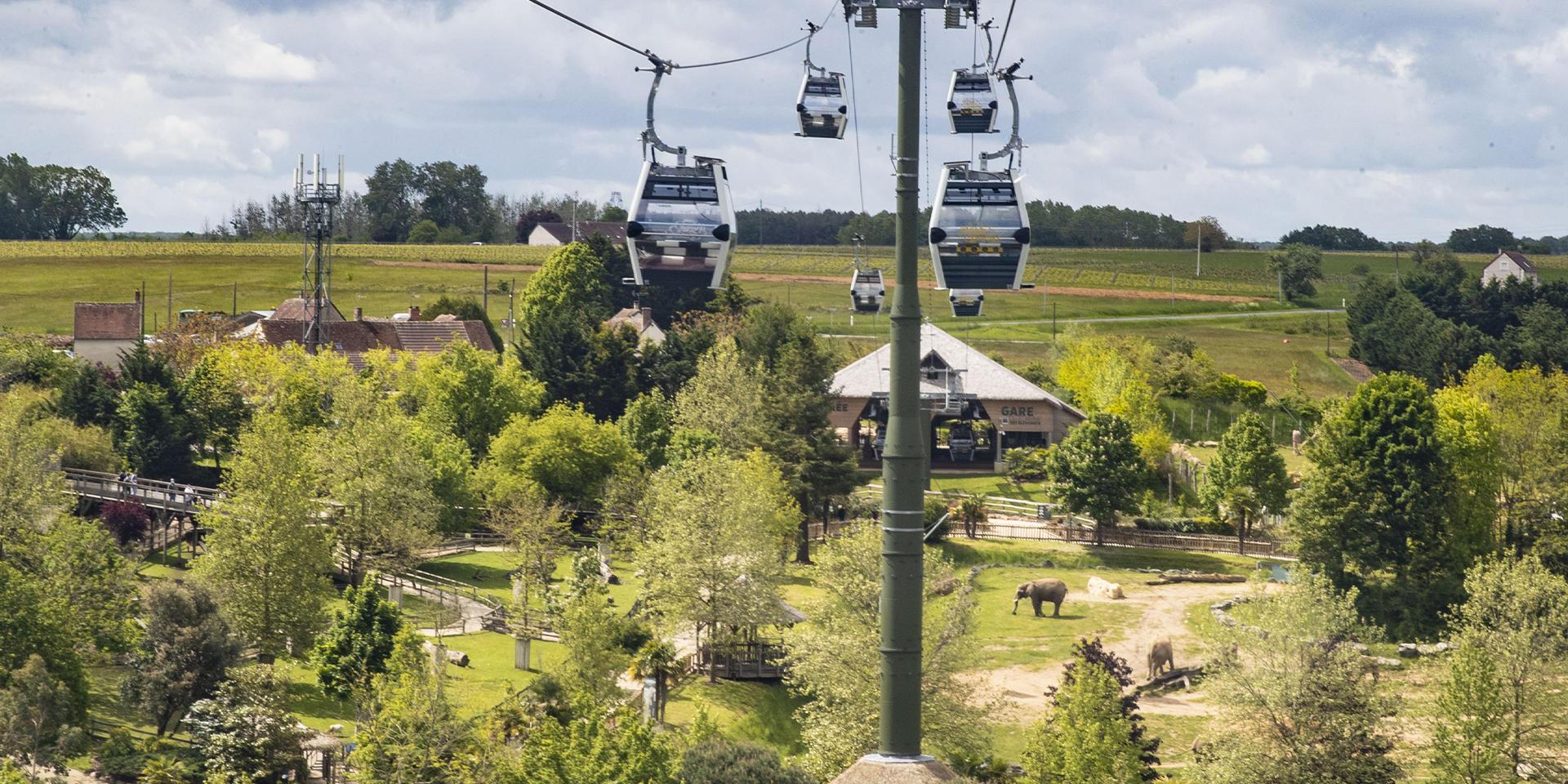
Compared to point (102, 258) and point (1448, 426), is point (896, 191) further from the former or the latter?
point (102, 258)

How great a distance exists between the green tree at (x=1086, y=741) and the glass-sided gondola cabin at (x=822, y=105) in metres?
16.4

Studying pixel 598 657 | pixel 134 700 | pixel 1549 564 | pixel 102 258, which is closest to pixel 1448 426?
pixel 1549 564

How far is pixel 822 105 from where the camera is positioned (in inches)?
1033

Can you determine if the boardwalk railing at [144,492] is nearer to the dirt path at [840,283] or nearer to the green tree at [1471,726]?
the green tree at [1471,726]

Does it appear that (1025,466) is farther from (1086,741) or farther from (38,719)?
(38,719)

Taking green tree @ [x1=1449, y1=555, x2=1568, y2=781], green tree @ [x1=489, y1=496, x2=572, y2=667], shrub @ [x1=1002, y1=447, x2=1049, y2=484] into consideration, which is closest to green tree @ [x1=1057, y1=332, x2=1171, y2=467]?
shrub @ [x1=1002, y1=447, x2=1049, y2=484]

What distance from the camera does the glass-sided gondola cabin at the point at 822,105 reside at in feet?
85.5

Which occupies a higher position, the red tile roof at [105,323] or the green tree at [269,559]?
the red tile roof at [105,323]

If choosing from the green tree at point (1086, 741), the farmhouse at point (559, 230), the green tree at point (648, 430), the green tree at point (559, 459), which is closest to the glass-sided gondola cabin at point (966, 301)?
the green tree at point (1086, 741)

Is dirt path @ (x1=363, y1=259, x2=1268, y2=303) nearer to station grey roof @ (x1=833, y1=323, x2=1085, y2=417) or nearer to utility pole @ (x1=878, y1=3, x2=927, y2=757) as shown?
station grey roof @ (x1=833, y1=323, x2=1085, y2=417)

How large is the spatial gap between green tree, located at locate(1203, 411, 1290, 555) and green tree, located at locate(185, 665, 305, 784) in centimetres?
5059

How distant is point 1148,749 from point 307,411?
49.8 m

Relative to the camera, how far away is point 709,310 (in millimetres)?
117625

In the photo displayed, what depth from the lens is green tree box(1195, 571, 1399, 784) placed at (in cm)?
4131
